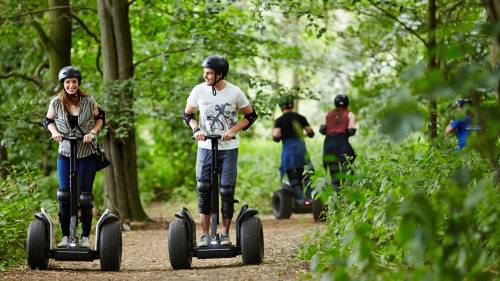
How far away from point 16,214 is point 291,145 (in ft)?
18.0

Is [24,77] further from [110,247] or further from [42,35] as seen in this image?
[110,247]

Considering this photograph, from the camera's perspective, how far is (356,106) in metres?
20.9

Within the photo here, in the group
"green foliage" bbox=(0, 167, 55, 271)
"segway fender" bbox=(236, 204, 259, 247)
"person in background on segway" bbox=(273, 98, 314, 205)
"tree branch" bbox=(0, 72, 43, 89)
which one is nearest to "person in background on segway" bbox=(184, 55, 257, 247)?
"segway fender" bbox=(236, 204, 259, 247)

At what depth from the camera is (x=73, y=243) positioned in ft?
26.1

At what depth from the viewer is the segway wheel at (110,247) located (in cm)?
782

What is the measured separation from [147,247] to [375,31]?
8918mm

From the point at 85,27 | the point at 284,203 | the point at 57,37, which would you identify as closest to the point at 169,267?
the point at 284,203

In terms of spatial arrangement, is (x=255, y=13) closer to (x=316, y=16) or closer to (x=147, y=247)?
(x=316, y=16)

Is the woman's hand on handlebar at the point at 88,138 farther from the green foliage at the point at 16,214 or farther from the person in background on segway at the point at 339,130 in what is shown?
the person in background on segway at the point at 339,130

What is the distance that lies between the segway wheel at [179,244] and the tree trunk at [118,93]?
572 cm

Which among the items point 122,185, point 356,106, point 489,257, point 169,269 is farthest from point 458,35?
point 356,106

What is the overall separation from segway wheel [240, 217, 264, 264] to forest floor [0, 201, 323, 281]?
0.32 feet

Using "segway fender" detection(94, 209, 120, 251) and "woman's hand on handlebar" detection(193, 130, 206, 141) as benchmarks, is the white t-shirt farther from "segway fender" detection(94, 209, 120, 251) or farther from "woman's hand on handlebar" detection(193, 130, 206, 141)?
"segway fender" detection(94, 209, 120, 251)

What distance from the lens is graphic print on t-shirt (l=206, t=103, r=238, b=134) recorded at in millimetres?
7781
